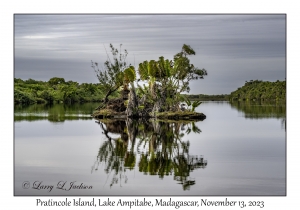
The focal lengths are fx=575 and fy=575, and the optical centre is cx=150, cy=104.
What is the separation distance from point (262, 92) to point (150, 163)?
233 feet

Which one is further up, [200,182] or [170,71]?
[170,71]

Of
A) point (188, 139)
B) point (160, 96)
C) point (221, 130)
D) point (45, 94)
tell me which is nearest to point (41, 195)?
point (188, 139)

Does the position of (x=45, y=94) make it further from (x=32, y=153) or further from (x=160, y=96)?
(x=32, y=153)

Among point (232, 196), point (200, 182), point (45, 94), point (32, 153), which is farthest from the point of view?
point (45, 94)

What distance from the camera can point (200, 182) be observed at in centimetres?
1148

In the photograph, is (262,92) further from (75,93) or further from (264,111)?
(264,111)

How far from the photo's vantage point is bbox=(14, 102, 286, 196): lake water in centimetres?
1109

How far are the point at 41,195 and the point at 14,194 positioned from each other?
0.55 metres

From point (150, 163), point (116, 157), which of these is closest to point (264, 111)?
point (116, 157)

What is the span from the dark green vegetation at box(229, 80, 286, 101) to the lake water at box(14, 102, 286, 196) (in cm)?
5019

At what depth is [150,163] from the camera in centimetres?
1367

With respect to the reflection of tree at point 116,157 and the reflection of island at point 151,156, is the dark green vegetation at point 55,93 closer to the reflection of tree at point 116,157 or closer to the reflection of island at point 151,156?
the reflection of island at point 151,156

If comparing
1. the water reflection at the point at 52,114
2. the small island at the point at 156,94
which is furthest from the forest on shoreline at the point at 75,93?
the small island at the point at 156,94

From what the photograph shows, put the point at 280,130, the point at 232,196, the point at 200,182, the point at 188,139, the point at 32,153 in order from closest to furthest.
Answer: the point at 232,196
the point at 200,182
the point at 32,153
the point at 188,139
the point at 280,130
